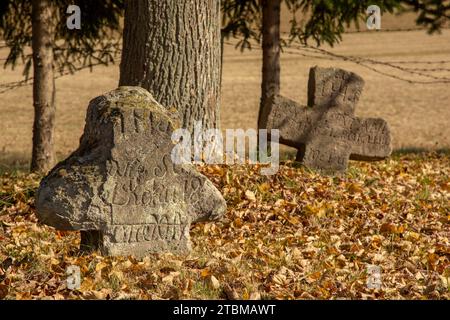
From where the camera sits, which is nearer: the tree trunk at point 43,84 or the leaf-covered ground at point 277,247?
the leaf-covered ground at point 277,247

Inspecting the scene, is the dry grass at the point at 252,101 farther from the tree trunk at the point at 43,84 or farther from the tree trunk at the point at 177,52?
the tree trunk at the point at 177,52

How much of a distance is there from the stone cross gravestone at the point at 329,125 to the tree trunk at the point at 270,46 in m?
1.93

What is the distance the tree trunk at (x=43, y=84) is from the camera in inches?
434

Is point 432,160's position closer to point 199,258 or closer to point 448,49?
point 199,258

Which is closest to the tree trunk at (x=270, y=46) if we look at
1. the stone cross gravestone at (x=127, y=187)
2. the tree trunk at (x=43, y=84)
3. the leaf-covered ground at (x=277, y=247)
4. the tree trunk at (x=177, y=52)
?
the leaf-covered ground at (x=277, y=247)

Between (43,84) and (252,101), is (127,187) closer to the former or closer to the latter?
(43,84)

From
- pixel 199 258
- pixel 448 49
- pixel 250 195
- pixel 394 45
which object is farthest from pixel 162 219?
pixel 394 45

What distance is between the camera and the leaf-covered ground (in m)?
5.91

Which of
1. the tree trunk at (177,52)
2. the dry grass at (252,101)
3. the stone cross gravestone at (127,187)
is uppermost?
the tree trunk at (177,52)

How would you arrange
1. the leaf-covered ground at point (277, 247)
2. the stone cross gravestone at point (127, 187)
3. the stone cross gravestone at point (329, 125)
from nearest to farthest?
1. the leaf-covered ground at point (277, 247)
2. the stone cross gravestone at point (127, 187)
3. the stone cross gravestone at point (329, 125)

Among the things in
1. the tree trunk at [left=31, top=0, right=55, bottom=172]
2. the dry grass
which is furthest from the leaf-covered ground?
the dry grass

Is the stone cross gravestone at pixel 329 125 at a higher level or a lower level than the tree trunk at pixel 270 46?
Answer: lower

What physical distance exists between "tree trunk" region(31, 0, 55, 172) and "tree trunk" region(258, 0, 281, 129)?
2991 millimetres

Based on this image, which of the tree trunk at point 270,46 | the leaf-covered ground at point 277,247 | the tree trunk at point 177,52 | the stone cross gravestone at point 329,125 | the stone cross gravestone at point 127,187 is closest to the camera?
the leaf-covered ground at point 277,247
